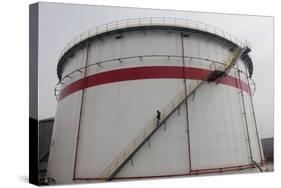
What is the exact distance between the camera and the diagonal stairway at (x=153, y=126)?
1274cm

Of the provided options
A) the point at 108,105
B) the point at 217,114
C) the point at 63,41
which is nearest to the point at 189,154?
the point at 217,114

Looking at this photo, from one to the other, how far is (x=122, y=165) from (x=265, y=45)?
6.76 m

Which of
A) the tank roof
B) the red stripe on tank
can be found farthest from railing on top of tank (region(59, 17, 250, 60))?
the red stripe on tank

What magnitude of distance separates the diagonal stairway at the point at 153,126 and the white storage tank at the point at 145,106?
0.09 feet

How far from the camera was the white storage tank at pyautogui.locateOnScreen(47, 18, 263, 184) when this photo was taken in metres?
12.9

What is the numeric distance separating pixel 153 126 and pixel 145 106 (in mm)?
641

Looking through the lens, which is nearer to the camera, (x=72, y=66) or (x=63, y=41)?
(x=63, y=41)

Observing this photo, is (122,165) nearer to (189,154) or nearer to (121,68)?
(189,154)

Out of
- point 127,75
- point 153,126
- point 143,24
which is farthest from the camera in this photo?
point 143,24

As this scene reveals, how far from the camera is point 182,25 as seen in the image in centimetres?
1410

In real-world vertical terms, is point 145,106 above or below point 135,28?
below

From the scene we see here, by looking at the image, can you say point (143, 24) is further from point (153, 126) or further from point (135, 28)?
point (153, 126)

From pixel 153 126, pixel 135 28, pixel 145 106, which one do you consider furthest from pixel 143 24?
pixel 153 126

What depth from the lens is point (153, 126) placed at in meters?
13.2
